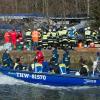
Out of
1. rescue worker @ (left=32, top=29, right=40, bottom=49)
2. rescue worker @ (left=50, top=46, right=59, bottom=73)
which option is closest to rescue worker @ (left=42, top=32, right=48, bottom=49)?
rescue worker @ (left=32, top=29, right=40, bottom=49)

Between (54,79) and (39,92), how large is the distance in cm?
183

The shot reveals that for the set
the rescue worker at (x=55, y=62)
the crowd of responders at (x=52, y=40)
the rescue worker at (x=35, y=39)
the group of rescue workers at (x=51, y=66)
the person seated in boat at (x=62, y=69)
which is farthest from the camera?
the rescue worker at (x=35, y=39)

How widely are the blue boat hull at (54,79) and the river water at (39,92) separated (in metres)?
0.25

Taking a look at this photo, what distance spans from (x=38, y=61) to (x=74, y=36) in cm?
725

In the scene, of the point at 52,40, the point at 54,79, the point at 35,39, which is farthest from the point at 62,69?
the point at 35,39

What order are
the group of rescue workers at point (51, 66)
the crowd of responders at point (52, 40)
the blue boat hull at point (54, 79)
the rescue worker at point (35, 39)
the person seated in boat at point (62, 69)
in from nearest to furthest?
the blue boat hull at point (54, 79) → the group of rescue workers at point (51, 66) → the person seated in boat at point (62, 69) → the crowd of responders at point (52, 40) → the rescue worker at point (35, 39)

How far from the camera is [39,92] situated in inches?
1106

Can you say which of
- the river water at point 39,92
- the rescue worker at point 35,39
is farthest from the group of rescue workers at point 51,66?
the rescue worker at point 35,39

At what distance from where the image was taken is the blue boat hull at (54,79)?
29.1 metres

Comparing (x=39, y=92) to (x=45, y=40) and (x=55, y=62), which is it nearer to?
(x=55, y=62)

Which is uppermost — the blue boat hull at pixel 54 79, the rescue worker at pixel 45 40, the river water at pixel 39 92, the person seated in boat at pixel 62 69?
the rescue worker at pixel 45 40

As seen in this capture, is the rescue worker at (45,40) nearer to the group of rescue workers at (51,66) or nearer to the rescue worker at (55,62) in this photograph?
the rescue worker at (55,62)

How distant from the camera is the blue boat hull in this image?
2911 cm

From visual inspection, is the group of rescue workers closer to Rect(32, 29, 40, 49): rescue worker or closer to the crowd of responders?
the crowd of responders
